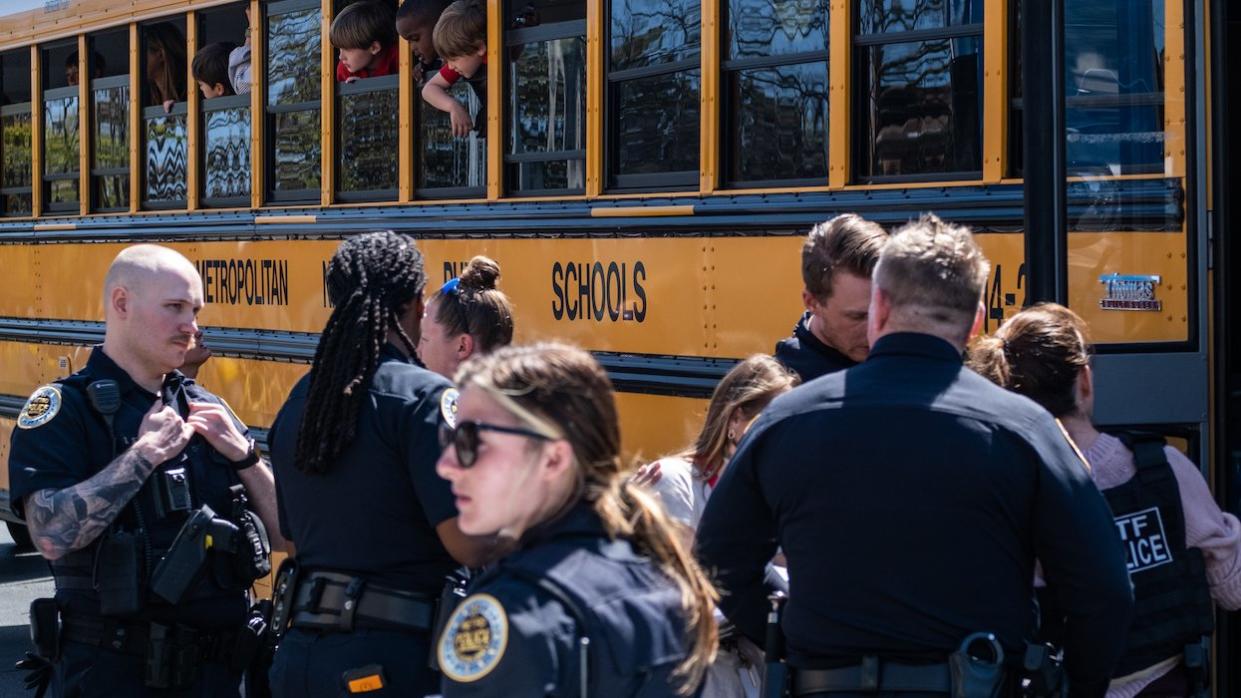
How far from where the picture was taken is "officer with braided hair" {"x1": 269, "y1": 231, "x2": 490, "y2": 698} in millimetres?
2715

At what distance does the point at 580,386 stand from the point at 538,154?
309 cm

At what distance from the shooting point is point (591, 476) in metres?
1.92

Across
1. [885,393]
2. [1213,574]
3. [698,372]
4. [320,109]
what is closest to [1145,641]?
[1213,574]

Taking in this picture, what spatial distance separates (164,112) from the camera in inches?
263

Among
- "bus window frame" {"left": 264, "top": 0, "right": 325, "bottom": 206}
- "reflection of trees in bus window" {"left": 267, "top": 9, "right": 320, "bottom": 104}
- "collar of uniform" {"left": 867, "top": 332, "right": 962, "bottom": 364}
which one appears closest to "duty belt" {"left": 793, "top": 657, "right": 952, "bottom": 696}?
"collar of uniform" {"left": 867, "top": 332, "right": 962, "bottom": 364}

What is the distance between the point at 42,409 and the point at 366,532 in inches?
31.3

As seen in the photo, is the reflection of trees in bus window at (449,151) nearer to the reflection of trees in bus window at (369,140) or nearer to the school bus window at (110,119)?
the reflection of trees in bus window at (369,140)

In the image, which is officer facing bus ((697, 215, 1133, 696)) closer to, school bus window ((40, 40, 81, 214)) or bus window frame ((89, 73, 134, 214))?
bus window frame ((89, 73, 134, 214))

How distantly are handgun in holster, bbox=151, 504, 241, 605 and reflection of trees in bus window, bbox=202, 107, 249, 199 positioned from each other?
3.32 metres

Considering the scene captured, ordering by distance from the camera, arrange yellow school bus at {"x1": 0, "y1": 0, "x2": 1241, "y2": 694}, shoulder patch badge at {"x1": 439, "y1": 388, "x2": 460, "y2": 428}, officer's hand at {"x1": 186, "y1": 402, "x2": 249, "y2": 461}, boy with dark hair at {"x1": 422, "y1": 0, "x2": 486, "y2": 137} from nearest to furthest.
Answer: shoulder patch badge at {"x1": 439, "y1": 388, "x2": 460, "y2": 428}
officer's hand at {"x1": 186, "y1": 402, "x2": 249, "y2": 461}
yellow school bus at {"x1": 0, "y1": 0, "x2": 1241, "y2": 694}
boy with dark hair at {"x1": 422, "y1": 0, "x2": 486, "y2": 137}

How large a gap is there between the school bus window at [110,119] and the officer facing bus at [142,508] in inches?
153

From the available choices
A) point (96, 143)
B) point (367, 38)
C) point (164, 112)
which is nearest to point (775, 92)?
point (367, 38)

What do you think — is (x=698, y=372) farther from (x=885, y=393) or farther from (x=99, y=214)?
(x=99, y=214)

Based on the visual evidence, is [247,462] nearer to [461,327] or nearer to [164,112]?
[461,327]
